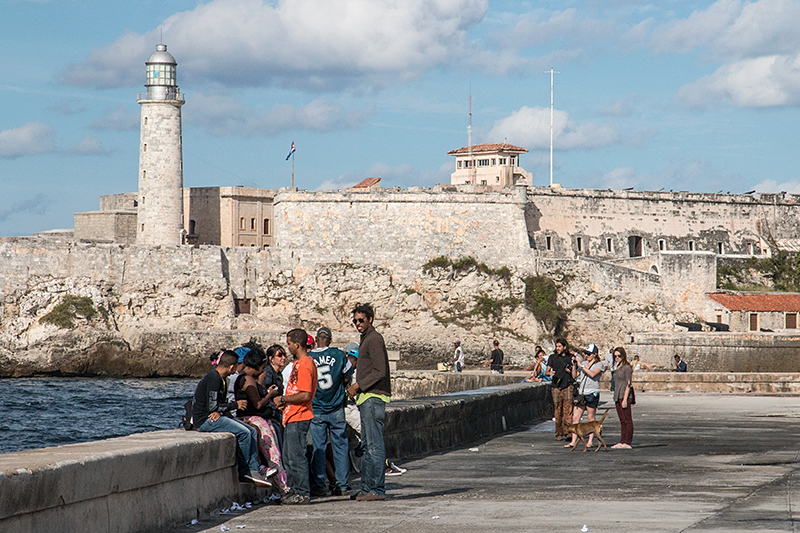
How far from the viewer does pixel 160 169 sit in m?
48.2

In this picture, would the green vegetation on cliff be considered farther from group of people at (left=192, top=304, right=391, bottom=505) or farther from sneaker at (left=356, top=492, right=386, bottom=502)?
sneaker at (left=356, top=492, right=386, bottom=502)

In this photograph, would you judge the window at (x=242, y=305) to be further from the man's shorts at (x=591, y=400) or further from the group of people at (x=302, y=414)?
the group of people at (x=302, y=414)

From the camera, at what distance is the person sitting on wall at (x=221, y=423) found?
768 cm

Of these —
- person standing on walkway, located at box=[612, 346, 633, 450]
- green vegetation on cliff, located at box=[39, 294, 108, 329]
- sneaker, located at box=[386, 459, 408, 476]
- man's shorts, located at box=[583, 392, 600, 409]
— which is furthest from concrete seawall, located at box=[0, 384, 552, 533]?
green vegetation on cliff, located at box=[39, 294, 108, 329]

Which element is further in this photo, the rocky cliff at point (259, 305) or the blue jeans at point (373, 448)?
the rocky cliff at point (259, 305)

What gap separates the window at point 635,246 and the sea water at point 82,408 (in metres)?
23.2

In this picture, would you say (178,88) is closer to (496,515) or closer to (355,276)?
(355,276)

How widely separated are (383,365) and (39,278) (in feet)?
134

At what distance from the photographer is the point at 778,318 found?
42.7 metres

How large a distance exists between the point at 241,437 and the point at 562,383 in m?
6.56

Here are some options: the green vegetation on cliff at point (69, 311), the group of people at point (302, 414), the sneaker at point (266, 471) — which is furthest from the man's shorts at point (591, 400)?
the green vegetation on cliff at point (69, 311)

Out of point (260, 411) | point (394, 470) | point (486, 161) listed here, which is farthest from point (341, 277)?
point (260, 411)

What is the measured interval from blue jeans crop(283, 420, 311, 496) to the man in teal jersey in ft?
0.56

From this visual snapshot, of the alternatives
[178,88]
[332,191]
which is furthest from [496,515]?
[178,88]
